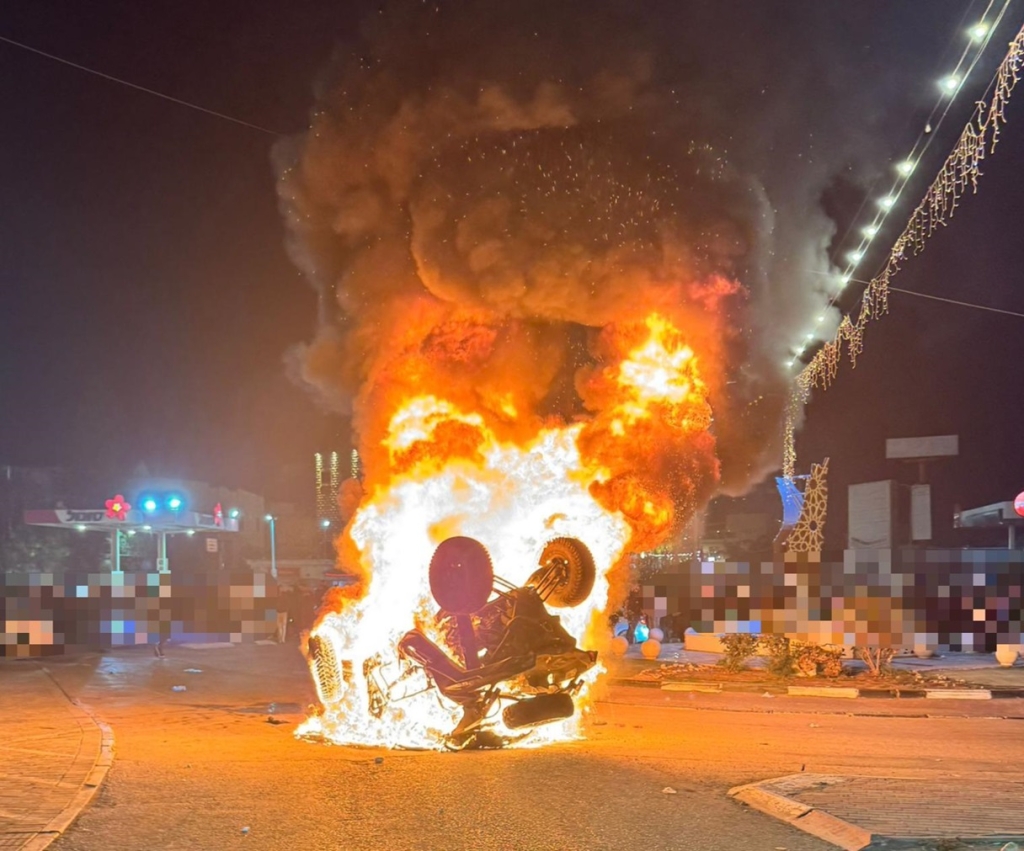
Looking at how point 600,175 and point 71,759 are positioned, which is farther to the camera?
point 600,175

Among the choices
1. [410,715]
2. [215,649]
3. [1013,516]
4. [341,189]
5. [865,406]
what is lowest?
[215,649]

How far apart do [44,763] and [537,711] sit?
5.02 metres

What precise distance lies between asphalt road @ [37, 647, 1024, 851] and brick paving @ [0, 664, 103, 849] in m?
0.25

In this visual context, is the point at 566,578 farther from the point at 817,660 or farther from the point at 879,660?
the point at 879,660

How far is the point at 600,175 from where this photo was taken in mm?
12508

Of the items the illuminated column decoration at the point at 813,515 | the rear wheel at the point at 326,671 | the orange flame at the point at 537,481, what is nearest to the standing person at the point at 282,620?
the illuminated column decoration at the point at 813,515

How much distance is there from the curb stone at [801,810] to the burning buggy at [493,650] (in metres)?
2.39

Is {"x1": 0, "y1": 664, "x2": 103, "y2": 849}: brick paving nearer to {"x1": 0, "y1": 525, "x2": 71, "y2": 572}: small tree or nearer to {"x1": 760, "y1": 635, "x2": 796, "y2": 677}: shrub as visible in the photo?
{"x1": 760, "y1": 635, "x2": 796, "y2": 677}: shrub

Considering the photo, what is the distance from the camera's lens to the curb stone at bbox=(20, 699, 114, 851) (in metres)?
6.68

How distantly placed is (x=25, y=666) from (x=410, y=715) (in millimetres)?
14379

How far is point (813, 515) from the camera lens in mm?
24141

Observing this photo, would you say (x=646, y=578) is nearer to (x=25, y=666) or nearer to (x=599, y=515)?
(x=599, y=515)

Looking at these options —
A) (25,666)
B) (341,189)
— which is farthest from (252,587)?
(341,189)

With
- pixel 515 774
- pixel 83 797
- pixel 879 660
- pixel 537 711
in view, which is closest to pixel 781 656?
pixel 879 660
